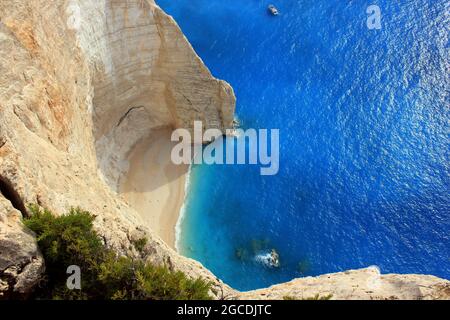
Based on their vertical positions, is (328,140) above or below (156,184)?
above

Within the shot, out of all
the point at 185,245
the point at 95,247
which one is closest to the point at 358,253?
the point at 185,245

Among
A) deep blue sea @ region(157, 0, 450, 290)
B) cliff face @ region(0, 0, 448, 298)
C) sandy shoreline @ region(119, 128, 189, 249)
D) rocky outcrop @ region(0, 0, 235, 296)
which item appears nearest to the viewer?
cliff face @ region(0, 0, 448, 298)

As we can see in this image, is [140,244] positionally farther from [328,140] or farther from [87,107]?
[328,140]

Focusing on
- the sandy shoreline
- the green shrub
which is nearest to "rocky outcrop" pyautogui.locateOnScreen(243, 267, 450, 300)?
the green shrub

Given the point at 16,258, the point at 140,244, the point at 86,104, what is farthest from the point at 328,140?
the point at 16,258

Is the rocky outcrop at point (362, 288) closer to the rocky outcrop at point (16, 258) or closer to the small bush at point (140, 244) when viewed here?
the small bush at point (140, 244)

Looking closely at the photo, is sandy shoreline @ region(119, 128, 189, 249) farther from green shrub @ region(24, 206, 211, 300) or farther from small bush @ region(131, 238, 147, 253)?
green shrub @ region(24, 206, 211, 300)
